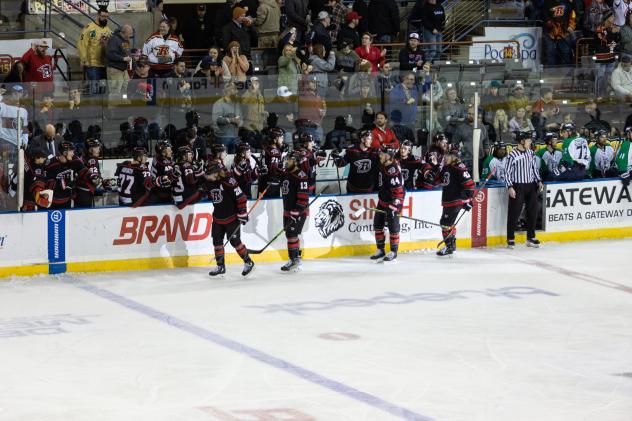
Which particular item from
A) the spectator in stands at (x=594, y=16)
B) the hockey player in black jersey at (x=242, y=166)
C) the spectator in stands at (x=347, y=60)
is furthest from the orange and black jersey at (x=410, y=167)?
the spectator in stands at (x=594, y=16)

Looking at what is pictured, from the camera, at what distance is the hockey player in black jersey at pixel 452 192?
16.9m

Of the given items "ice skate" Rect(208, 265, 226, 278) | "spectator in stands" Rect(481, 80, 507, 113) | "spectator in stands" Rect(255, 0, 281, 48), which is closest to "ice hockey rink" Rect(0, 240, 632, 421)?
"ice skate" Rect(208, 265, 226, 278)

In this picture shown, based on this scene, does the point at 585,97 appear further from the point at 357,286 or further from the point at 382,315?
the point at 382,315

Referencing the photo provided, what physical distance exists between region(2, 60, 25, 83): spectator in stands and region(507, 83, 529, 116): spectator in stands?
6.96m

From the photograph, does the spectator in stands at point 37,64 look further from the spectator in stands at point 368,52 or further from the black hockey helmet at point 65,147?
the spectator in stands at point 368,52

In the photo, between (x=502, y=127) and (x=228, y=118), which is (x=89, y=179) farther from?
(x=502, y=127)

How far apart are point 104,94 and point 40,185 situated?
161 centimetres

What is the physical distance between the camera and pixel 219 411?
9.73 meters

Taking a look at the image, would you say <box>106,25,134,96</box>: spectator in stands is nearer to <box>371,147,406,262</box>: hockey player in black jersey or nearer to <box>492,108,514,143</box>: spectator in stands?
<box>371,147,406,262</box>: hockey player in black jersey

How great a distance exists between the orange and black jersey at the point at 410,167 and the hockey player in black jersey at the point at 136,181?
346 cm

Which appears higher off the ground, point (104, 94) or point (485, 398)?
point (104, 94)

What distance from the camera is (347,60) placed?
64.9ft

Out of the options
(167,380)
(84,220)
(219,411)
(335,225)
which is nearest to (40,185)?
(84,220)

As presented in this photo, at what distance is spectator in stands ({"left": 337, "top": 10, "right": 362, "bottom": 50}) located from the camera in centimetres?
2044
